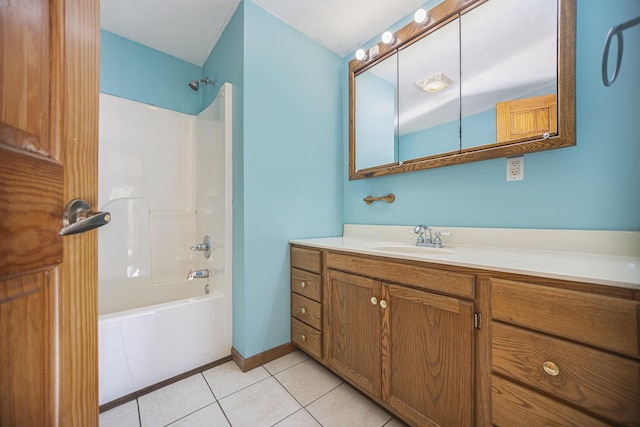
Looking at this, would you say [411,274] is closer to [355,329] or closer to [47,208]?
[355,329]

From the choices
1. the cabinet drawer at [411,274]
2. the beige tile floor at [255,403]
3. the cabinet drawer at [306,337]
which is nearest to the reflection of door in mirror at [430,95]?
the cabinet drawer at [411,274]

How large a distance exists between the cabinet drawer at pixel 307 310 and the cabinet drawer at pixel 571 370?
925 millimetres

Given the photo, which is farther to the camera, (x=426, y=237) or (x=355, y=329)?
(x=426, y=237)

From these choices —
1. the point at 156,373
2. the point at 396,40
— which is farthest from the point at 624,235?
the point at 156,373

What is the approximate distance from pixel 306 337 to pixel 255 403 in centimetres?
45

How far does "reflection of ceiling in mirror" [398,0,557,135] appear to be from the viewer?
1090 mm

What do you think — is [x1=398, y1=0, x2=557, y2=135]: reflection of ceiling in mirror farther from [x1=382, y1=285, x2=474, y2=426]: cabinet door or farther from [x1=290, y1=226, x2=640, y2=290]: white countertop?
[x1=382, y1=285, x2=474, y2=426]: cabinet door

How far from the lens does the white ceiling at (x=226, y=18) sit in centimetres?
161

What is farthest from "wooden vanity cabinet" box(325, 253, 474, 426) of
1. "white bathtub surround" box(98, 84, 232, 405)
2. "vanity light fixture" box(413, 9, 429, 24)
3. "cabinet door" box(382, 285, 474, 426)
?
"vanity light fixture" box(413, 9, 429, 24)

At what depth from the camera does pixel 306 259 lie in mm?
1595

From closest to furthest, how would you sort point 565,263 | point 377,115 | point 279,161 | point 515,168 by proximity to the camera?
point 565,263, point 515,168, point 279,161, point 377,115

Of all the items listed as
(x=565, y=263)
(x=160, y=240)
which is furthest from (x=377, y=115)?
(x=160, y=240)

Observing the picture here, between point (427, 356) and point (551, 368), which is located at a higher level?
point (551, 368)

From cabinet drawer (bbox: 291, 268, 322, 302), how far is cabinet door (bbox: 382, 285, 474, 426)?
0.47 metres
